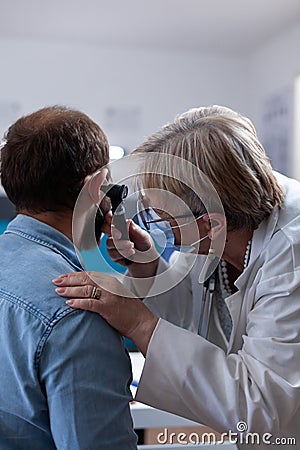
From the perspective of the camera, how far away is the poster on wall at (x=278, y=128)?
17.3ft

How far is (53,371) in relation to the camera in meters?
0.99

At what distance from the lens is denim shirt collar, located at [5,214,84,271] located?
1.10 m

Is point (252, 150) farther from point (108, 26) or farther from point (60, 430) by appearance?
point (108, 26)

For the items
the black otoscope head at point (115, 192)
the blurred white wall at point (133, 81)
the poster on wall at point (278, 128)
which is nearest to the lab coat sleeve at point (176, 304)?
the black otoscope head at point (115, 192)

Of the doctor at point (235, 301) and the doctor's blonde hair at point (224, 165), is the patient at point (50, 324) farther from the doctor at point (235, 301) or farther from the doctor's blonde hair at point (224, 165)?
the doctor's blonde hair at point (224, 165)

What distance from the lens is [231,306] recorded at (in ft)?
4.63

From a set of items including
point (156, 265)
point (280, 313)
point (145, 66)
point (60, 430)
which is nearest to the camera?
point (60, 430)

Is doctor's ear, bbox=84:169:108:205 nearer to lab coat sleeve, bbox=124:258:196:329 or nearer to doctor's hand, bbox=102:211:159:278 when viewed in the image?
doctor's hand, bbox=102:211:159:278

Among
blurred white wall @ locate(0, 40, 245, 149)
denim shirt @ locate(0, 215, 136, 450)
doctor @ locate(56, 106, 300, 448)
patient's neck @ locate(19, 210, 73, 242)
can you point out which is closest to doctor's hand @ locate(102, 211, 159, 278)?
doctor @ locate(56, 106, 300, 448)

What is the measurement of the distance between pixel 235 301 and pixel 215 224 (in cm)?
18

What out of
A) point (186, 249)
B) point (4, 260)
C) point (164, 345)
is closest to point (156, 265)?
point (186, 249)

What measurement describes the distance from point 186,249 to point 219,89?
195 inches

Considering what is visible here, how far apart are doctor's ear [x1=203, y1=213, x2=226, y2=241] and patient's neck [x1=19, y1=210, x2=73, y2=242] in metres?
0.31

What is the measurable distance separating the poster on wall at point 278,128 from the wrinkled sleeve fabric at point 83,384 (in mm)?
4411
